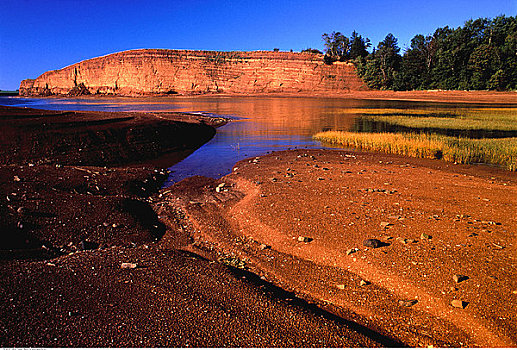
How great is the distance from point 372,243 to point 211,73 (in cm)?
10662

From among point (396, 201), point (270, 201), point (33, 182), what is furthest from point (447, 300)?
point (33, 182)

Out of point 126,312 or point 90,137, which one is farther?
point 90,137

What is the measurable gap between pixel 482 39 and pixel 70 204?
9422cm

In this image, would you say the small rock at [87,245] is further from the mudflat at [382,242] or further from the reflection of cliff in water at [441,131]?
→ the reflection of cliff in water at [441,131]

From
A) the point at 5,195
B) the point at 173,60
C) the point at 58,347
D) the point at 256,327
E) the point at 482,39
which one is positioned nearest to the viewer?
the point at 58,347

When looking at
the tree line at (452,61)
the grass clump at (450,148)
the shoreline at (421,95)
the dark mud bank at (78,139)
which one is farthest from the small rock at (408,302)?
the tree line at (452,61)

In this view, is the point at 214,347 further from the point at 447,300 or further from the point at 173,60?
the point at 173,60

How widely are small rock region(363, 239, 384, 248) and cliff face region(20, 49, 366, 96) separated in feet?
314

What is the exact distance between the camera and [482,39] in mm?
72188

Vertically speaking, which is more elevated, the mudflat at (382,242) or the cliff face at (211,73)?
the cliff face at (211,73)

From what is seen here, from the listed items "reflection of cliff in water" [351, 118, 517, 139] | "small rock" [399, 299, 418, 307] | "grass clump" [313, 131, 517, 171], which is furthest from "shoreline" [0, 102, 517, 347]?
"reflection of cliff in water" [351, 118, 517, 139]

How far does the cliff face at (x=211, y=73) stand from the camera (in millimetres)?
99625

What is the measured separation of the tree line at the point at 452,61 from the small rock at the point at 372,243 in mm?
74828

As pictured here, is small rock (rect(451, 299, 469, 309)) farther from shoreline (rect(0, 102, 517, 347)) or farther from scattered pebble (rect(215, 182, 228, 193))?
scattered pebble (rect(215, 182, 228, 193))
